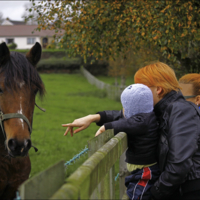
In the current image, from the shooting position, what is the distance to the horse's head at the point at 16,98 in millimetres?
2204

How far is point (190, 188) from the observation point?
197 cm

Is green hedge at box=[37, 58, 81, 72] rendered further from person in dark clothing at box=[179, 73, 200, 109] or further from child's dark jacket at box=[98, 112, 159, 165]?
child's dark jacket at box=[98, 112, 159, 165]

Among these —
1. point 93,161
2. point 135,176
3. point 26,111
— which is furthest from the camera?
point 26,111

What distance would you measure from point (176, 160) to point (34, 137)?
904 cm

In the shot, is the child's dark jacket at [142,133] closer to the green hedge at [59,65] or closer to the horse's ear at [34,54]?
the horse's ear at [34,54]

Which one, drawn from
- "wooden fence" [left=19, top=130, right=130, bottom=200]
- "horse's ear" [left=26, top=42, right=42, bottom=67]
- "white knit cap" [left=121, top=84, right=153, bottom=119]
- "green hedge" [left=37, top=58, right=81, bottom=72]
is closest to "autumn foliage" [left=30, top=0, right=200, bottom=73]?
"horse's ear" [left=26, top=42, right=42, bottom=67]

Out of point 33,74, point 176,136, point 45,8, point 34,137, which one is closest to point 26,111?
point 33,74

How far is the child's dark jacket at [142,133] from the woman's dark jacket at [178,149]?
86 mm

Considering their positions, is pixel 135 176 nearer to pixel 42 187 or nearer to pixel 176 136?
pixel 176 136

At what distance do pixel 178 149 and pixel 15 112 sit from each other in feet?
4.76

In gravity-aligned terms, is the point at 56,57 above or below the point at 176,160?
below

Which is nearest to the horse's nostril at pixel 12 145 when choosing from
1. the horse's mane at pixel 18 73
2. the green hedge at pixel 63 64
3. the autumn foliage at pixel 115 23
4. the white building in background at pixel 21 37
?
the horse's mane at pixel 18 73

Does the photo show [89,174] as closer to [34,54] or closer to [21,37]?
[34,54]

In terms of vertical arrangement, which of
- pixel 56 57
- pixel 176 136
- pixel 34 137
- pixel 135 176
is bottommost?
pixel 56 57
